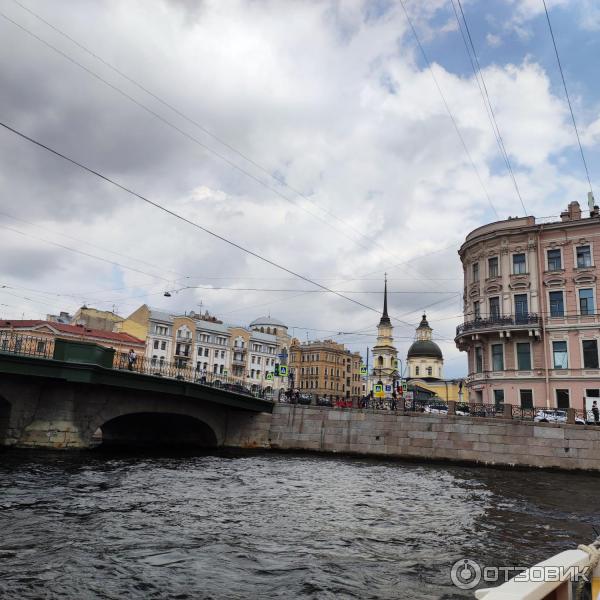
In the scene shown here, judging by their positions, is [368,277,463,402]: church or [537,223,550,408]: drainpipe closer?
[537,223,550,408]: drainpipe

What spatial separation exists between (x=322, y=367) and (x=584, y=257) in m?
74.1

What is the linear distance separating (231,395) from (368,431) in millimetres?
8322

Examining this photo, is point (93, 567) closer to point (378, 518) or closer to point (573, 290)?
point (378, 518)

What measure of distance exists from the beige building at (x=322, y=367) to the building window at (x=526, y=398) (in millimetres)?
70088

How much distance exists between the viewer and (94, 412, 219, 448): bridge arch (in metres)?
33.0

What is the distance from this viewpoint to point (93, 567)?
801 centimetres

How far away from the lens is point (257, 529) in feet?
36.4

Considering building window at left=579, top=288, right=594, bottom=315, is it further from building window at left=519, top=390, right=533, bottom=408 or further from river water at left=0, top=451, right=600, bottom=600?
river water at left=0, top=451, right=600, bottom=600

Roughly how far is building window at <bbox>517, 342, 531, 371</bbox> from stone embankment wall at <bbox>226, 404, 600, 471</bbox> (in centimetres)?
1062

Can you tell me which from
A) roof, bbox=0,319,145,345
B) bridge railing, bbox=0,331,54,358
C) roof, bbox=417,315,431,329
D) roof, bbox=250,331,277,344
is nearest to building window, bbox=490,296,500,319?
bridge railing, bbox=0,331,54,358

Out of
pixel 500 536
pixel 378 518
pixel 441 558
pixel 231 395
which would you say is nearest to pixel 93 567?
pixel 441 558

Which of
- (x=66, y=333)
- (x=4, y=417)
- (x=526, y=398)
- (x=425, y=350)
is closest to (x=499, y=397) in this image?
(x=526, y=398)

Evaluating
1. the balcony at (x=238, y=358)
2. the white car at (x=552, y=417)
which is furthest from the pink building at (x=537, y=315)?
the balcony at (x=238, y=358)

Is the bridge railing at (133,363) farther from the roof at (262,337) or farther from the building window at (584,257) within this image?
the roof at (262,337)
